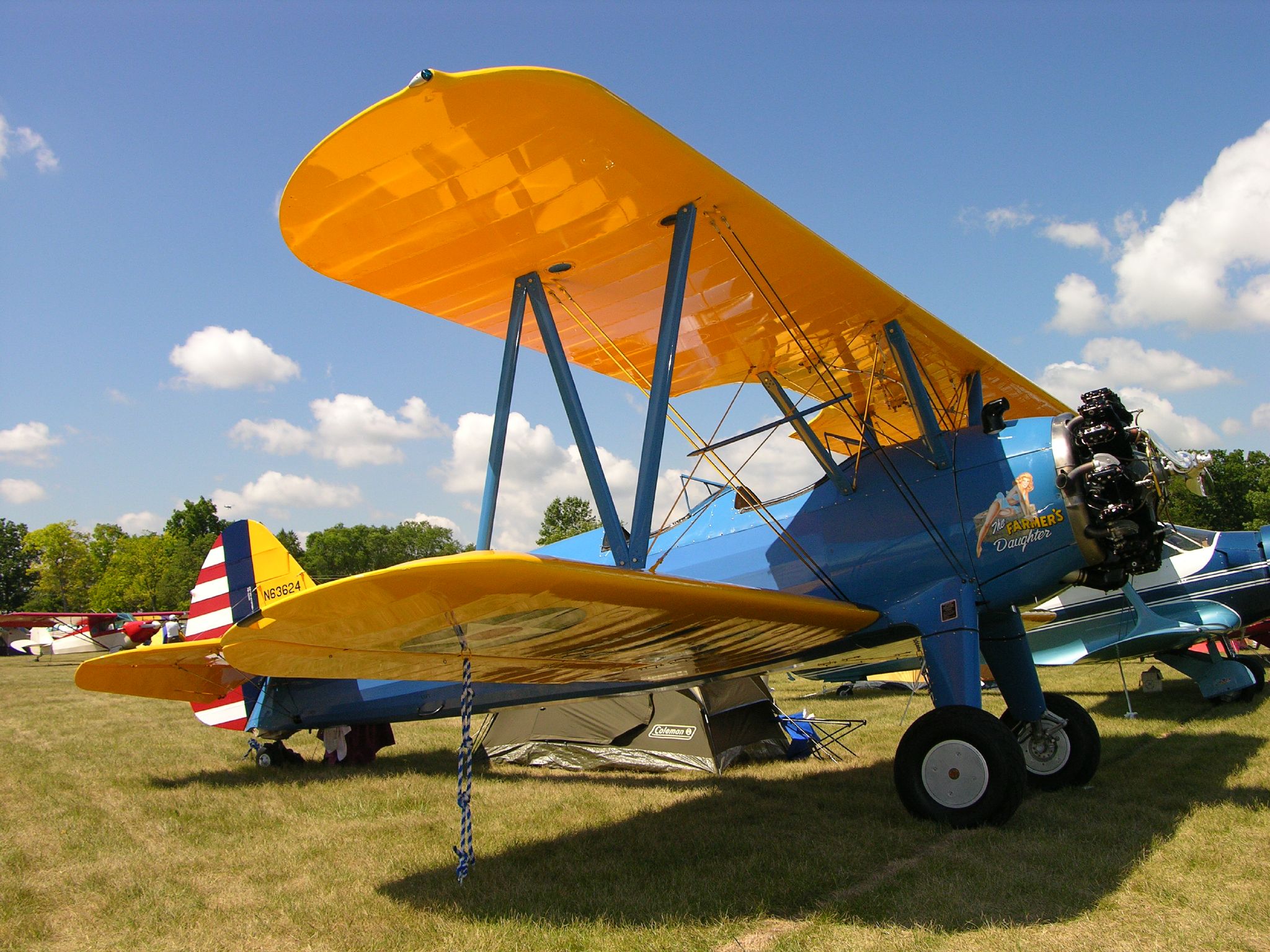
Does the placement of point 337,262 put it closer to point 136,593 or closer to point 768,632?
point 768,632

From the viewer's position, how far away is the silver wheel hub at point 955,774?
14.2 ft

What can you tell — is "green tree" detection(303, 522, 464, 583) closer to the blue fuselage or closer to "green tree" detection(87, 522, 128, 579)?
"green tree" detection(87, 522, 128, 579)

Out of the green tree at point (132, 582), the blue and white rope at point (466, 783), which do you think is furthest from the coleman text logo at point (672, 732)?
the green tree at point (132, 582)

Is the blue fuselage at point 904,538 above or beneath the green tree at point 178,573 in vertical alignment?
beneath

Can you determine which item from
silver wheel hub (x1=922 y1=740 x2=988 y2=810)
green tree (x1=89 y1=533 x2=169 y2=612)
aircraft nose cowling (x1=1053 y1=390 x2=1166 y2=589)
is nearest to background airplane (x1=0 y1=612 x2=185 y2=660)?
silver wheel hub (x1=922 y1=740 x2=988 y2=810)

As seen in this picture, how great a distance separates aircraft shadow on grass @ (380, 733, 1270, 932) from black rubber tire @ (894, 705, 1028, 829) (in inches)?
3.8

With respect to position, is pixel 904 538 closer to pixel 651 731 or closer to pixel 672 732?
pixel 672 732

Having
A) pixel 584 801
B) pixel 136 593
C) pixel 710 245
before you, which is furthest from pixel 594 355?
pixel 136 593

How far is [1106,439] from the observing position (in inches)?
186

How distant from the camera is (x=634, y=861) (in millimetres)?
4305

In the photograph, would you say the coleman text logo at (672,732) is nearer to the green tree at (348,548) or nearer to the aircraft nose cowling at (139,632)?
the aircraft nose cowling at (139,632)

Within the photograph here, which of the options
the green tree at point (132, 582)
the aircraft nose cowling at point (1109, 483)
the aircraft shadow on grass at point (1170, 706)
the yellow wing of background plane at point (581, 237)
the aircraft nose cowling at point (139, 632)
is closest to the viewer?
the yellow wing of background plane at point (581, 237)

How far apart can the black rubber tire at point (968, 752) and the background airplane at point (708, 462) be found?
15mm

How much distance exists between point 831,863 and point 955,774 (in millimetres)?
892
